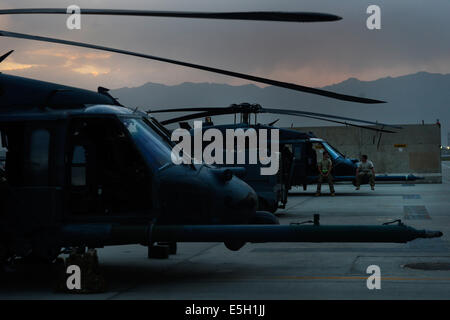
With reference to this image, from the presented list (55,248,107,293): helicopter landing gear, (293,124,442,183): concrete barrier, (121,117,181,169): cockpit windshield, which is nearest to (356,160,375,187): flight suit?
(293,124,442,183): concrete barrier

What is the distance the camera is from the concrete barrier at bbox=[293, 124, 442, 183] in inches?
1838

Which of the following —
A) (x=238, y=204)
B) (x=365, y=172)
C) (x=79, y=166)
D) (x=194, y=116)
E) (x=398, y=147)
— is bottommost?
(x=365, y=172)

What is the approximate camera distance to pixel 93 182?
A: 30.1 ft

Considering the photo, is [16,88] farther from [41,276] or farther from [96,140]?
[41,276]

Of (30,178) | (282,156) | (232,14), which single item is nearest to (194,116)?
(282,156)

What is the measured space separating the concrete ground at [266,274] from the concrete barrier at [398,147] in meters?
32.8

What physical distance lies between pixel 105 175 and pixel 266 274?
262 centimetres

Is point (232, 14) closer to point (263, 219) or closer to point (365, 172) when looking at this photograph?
point (263, 219)

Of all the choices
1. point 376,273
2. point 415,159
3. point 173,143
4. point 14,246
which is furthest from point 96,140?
point 415,159

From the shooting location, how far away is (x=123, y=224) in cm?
902

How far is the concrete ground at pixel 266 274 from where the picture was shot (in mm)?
8383

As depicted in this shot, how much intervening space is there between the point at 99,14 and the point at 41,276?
4026mm

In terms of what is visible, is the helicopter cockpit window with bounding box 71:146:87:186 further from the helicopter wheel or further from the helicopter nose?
the helicopter wheel

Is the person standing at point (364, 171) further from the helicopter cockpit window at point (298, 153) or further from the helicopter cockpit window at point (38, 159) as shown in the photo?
the helicopter cockpit window at point (38, 159)
